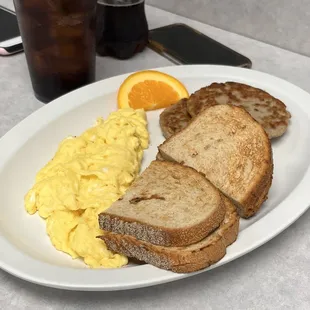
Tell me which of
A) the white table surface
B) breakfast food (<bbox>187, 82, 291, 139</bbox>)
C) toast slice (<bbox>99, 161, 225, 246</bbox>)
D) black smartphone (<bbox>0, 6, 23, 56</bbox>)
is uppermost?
toast slice (<bbox>99, 161, 225, 246</bbox>)

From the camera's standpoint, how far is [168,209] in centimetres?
111

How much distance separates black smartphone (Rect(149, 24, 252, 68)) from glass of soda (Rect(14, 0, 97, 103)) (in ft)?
1.19

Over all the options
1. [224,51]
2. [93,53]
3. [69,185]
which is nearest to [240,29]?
[224,51]

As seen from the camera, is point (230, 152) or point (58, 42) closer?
point (230, 152)

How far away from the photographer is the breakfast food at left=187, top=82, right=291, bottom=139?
147 cm

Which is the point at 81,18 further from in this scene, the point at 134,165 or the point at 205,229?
the point at 205,229

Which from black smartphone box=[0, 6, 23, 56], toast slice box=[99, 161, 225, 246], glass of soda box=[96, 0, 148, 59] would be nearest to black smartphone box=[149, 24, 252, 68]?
glass of soda box=[96, 0, 148, 59]

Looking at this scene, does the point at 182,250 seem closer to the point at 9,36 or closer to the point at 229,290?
the point at 229,290

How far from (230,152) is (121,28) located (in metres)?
0.73

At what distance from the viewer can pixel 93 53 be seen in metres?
1.67

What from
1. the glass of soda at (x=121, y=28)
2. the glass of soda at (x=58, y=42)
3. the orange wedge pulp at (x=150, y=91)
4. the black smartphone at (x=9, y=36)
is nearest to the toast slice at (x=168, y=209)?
the orange wedge pulp at (x=150, y=91)

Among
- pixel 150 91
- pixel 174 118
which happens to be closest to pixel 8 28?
pixel 150 91

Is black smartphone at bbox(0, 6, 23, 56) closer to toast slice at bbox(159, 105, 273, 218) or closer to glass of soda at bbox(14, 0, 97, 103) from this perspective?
glass of soda at bbox(14, 0, 97, 103)

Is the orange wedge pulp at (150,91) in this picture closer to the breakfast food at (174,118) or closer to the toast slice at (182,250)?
the breakfast food at (174,118)
